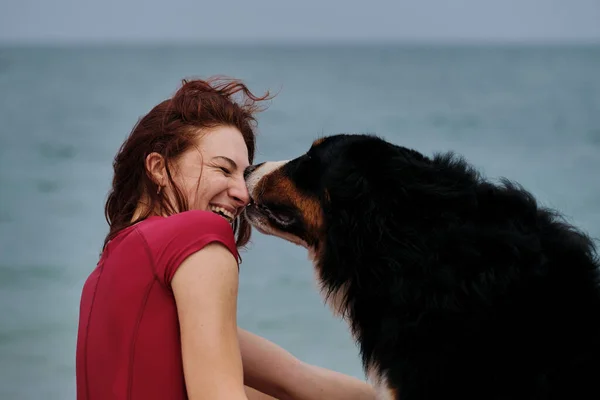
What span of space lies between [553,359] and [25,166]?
8.48 meters

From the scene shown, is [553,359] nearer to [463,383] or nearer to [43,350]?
[463,383]

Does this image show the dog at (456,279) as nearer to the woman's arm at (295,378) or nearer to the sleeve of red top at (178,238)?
the woman's arm at (295,378)

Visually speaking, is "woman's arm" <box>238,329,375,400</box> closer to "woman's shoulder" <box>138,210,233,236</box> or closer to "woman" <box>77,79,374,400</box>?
"woman" <box>77,79,374,400</box>

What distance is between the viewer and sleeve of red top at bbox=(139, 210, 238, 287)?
2.06m

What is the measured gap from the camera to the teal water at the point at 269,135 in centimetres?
574

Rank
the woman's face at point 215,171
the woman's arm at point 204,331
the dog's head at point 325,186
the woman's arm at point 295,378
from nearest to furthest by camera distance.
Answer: the woman's arm at point 204,331
the dog's head at point 325,186
the woman's face at point 215,171
the woman's arm at point 295,378

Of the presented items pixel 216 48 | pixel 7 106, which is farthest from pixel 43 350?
pixel 216 48

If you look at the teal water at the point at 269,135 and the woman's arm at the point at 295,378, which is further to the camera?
the teal water at the point at 269,135

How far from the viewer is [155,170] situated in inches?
96.7

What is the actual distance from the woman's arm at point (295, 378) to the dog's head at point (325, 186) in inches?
14.4

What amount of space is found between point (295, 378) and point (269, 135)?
786cm

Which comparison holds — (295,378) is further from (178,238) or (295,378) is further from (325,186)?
(178,238)

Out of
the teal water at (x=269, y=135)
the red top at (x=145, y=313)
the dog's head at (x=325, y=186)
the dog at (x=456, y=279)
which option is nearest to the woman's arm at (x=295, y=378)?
the dog at (x=456, y=279)

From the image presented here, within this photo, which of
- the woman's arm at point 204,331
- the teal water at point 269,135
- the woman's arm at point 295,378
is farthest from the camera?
the teal water at point 269,135
